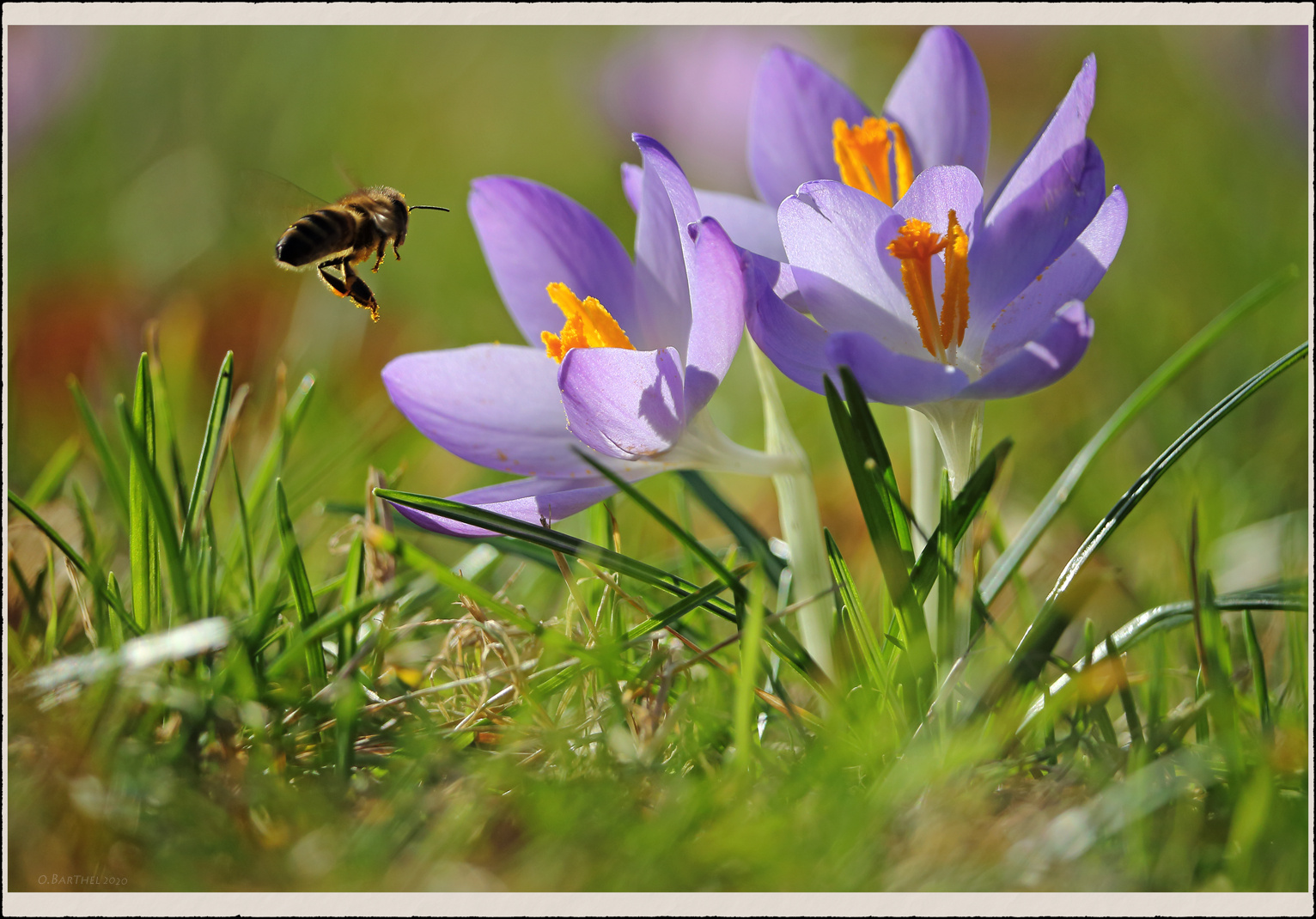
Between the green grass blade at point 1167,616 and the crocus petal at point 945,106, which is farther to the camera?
the crocus petal at point 945,106

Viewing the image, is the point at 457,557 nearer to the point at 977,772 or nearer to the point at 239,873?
the point at 239,873

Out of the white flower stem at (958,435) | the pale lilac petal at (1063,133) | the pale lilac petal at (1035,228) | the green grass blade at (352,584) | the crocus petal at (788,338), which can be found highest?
the pale lilac petal at (1063,133)

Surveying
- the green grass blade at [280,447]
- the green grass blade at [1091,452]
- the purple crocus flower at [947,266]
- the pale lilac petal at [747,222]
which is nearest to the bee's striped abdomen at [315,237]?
the green grass blade at [280,447]

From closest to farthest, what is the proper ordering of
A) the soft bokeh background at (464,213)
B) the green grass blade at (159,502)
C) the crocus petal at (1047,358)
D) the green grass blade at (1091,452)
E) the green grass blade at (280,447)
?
the crocus petal at (1047,358) → the green grass blade at (159,502) → the green grass blade at (1091,452) → the green grass blade at (280,447) → the soft bokeh background at (464,213)

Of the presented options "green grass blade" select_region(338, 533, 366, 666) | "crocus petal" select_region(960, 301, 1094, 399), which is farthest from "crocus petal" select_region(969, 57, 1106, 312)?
"green grass blade" select_region(338, 533, 366, 666)

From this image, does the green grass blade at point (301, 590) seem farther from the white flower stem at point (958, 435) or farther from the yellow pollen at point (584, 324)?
the white flower stem at point (958, 435)

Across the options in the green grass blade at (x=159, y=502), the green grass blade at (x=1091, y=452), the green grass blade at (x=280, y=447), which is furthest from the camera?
the green grass blade at (x=280, y=447)

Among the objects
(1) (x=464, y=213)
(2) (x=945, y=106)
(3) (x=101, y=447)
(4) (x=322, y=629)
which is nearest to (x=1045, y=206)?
(2) (x=945, y=106)
